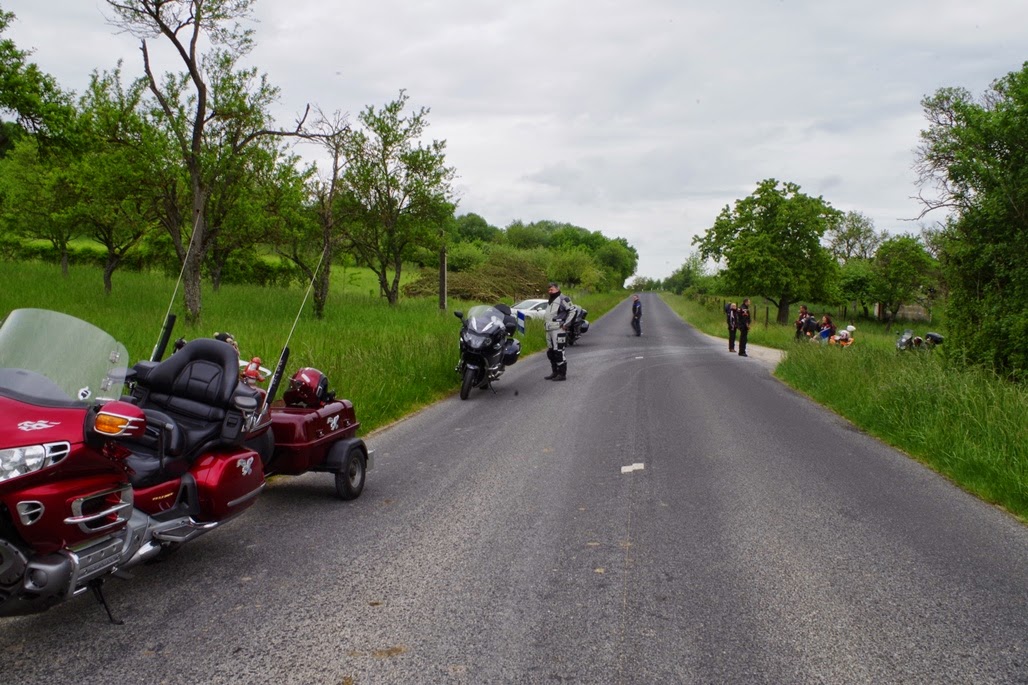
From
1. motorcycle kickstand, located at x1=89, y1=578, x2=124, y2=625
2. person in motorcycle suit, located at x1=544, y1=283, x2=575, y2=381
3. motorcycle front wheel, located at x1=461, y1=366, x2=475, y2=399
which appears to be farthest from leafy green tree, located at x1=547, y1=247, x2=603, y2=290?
motorcycle kickstand, located at x1=89, y1=578, x2=124, y2=625

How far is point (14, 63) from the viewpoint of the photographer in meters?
20.0

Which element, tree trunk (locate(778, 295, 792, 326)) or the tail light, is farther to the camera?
tree trunk (locate(778, 295, 792, 326))

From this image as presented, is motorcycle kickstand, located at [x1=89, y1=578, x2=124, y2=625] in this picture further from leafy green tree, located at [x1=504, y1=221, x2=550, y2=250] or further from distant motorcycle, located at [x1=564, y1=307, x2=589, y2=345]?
leafy green tree, located at [x1=504, y1=221, x2=550, y2=250]

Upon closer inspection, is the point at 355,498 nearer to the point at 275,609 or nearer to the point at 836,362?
the point at 275,609

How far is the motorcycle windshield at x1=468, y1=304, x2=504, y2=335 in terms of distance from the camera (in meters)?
13.5

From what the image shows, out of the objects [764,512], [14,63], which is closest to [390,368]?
[764,512]

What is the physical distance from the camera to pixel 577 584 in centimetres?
463

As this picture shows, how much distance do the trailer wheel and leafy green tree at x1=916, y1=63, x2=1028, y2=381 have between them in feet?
31.4

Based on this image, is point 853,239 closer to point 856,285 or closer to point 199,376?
point 856,285

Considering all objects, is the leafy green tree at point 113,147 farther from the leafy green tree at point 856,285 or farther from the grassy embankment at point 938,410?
the leafy green tree at point 856,285

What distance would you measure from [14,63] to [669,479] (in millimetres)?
21107

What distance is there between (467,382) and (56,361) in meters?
9.42

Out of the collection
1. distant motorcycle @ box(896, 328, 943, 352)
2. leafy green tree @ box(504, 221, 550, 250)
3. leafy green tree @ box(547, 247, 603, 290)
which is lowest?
distant motorcycle @ box(896, 328, 943, 352)

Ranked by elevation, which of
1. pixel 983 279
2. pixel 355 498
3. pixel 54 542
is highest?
pixel 983 279
